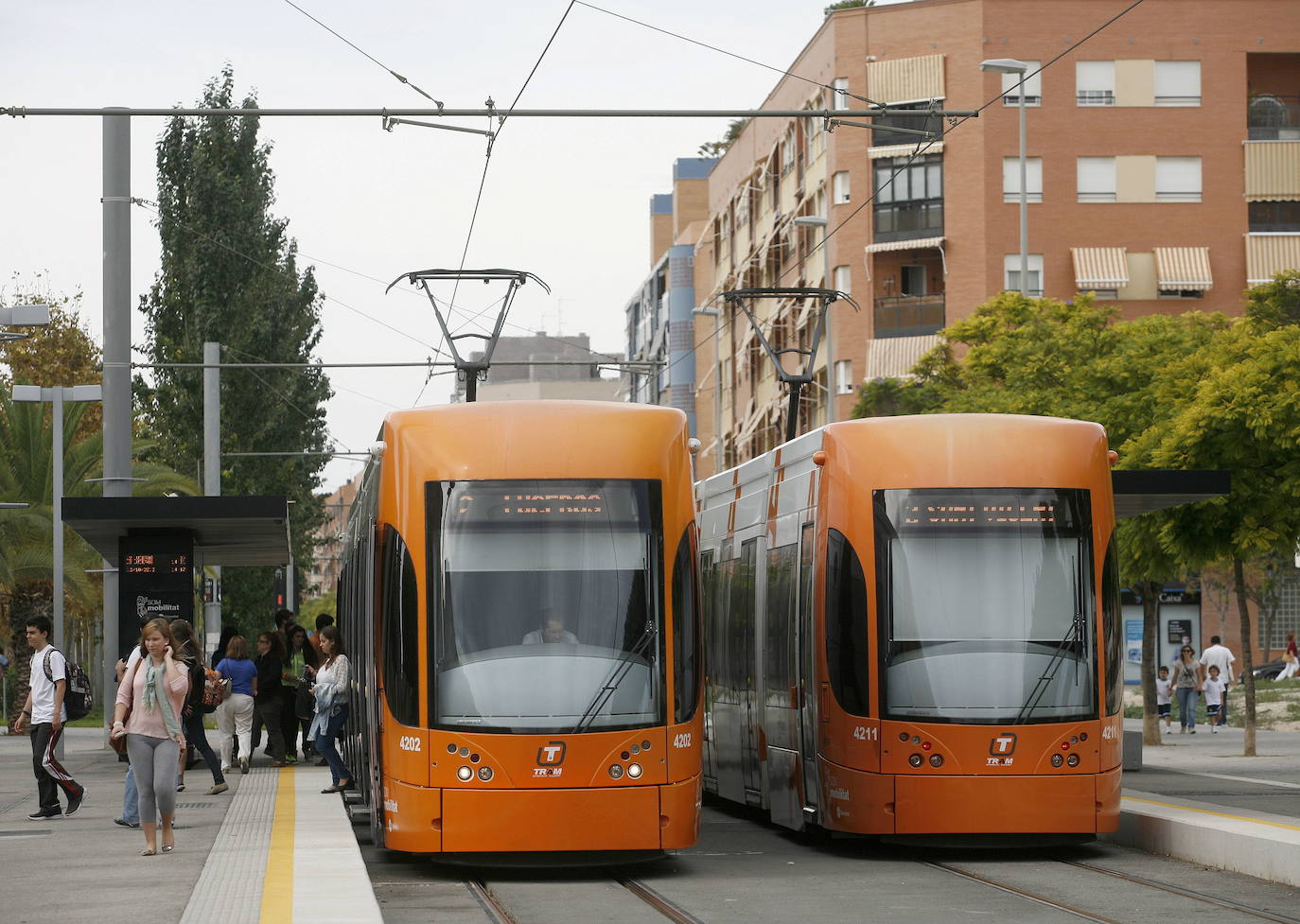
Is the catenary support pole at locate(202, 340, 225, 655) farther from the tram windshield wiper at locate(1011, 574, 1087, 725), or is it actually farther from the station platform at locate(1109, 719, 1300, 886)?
the tram windshield wiper at locate(1011, 574, 1087, 725)

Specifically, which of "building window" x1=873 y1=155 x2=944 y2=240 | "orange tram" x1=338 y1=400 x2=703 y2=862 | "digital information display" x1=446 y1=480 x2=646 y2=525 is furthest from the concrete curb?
"building window" x1=873 y1=155 x2=944 y2=240

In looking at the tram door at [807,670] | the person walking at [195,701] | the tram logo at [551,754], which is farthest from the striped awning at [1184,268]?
the tram logo at [551,754]

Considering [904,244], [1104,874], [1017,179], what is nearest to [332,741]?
[1104,874]

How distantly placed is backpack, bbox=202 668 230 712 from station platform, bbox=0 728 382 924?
88 centimetres

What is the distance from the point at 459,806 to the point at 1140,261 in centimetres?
4790

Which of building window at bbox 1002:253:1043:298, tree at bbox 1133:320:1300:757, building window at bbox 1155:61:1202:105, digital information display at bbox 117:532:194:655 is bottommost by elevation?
digital information display at bbox 117:532:194:655

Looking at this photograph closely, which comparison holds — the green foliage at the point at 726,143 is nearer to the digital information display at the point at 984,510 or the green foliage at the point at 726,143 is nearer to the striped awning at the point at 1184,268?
the striped awning at the point at 1184,268

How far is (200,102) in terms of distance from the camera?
48.5 meters

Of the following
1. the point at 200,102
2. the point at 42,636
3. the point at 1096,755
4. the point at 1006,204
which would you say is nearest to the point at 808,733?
the point at 1096,755

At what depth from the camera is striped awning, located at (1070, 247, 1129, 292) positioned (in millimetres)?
57688

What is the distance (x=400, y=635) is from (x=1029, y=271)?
4634 cm

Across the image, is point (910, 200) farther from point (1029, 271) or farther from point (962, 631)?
point (962, 631)

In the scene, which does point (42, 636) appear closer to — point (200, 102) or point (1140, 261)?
point (200, 102)

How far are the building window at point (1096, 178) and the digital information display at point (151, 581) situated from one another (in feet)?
128
